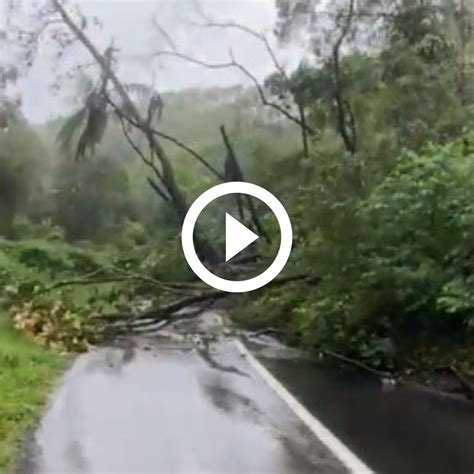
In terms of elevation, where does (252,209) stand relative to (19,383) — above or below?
above

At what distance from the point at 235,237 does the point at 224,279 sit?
2089mm

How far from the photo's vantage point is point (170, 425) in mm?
8445

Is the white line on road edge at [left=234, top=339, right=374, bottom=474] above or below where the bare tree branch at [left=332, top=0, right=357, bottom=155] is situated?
below

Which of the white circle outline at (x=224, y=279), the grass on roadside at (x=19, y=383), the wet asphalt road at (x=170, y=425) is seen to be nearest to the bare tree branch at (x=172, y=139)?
the white circle outline at (x=224, y=279)

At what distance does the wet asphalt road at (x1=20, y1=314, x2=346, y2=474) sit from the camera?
6824 millimetres

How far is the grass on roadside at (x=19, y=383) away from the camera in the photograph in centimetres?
778

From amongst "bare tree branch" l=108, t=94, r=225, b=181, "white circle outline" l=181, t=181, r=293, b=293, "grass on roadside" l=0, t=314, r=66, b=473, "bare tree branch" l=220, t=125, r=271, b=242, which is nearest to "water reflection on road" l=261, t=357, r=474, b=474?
"grass on roadside" l=0, t=314, r=66, b=473

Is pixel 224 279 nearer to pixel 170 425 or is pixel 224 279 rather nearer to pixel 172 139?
pixel 172 139

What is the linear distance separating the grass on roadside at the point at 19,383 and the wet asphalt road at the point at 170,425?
0.47ft

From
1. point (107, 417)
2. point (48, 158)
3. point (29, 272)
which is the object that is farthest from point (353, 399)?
point (48, 158)

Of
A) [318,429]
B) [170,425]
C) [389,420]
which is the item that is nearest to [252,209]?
[389,420]

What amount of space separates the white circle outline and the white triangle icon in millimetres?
462

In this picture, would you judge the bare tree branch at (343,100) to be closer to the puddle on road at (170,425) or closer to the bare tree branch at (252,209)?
the bare tree branch at (252,209)

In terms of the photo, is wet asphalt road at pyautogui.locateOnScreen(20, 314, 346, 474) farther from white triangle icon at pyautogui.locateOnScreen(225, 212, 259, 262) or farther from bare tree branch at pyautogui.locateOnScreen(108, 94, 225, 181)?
bare tree branch at pyautogui.locateOnScreen(108, 94, 225, 181)
